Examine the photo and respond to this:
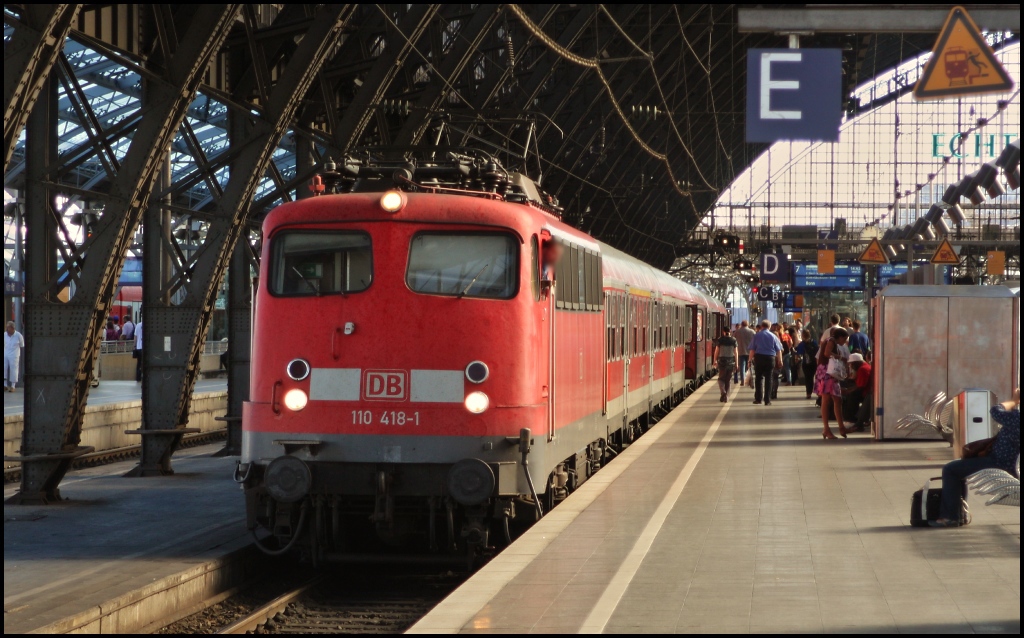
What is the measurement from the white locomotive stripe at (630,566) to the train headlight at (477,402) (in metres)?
1.56

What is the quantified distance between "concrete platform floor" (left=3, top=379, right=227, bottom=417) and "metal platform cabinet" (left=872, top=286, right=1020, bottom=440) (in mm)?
13246

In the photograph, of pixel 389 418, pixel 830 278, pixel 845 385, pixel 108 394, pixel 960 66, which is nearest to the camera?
pixel 960 66

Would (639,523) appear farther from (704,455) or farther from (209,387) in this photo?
(209,387)

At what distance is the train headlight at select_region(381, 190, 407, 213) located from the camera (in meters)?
10.5

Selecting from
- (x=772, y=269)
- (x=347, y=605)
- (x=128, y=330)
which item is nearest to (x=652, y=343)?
(x=347, y=605)

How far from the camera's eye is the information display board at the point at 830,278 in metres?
46.8

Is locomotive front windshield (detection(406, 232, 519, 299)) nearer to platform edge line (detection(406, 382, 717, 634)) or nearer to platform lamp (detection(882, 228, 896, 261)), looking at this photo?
platform edge line (detection(406, 382, 717, 634))

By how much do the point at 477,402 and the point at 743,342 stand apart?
23.8 m

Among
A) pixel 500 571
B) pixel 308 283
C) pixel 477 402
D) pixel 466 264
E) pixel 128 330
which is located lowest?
pixel 500 571

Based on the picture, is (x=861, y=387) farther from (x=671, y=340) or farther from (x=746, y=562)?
(x=746, y=562)

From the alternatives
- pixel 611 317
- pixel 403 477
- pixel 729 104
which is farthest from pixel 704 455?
pixel 729 104

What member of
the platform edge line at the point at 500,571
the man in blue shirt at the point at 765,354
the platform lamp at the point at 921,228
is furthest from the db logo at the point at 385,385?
the platform lamp at the point at 921,228

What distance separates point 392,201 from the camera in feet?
34.4

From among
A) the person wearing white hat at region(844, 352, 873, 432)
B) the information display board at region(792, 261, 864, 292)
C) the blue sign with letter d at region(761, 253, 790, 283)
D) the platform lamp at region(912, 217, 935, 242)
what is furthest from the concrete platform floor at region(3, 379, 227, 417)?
the information display board at region(792, 261, 864, 292)
